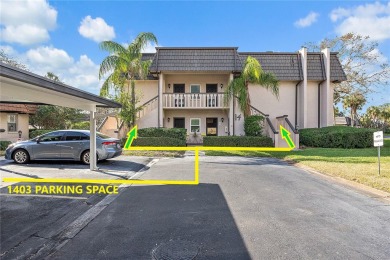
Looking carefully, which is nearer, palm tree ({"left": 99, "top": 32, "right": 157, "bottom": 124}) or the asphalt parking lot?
the asphalt parking lot

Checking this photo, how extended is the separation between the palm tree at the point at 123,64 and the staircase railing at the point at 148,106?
1157 mm

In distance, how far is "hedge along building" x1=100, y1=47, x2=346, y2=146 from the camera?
1877 cm

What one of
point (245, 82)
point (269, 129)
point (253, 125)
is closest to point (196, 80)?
point (245, 82)

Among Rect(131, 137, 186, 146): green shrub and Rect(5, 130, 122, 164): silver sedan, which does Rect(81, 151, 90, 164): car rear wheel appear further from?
Rect(131, 137, 186, 146): green shrub

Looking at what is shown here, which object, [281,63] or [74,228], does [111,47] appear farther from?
[74,228]

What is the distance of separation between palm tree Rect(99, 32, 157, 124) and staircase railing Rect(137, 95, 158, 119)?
3.80ft

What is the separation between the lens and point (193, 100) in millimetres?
18906

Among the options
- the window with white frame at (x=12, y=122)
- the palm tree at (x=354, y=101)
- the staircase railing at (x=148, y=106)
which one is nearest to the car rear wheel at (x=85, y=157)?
the staircase railing at (x=148, y=106)

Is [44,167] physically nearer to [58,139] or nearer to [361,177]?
[58,139]

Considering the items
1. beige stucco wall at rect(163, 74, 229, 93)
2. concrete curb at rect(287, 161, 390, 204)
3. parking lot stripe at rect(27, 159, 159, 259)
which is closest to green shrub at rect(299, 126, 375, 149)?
beige stucco wall at rect(163, 74, 229, 93)

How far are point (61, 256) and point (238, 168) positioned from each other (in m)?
7.59

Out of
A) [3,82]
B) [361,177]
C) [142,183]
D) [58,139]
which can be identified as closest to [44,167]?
[58,139]

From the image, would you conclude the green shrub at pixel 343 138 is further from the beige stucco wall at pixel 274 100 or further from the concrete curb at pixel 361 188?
the concrete curb at pixel 361 188

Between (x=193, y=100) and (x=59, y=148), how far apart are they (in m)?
10.5
